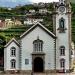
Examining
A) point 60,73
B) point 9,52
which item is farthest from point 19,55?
point 60,73

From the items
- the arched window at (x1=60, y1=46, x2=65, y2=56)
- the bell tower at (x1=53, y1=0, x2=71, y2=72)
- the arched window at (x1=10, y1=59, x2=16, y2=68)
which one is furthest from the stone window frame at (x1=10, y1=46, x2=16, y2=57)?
the arched window at (x1=60, y1=46, x2=65, y2=56)

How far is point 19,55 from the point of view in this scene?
61781mm

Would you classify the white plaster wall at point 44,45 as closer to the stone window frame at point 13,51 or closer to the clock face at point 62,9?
the stone window frame at point 13,51

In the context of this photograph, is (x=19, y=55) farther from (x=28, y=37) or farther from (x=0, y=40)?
(x=0, y=40)

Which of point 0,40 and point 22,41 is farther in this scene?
point 0,40

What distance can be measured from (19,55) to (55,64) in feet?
14.4

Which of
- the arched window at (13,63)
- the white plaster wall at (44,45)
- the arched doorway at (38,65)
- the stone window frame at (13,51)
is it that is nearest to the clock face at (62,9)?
the white plaster wall at (44,45)

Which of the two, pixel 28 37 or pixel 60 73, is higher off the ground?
pixel 28 37

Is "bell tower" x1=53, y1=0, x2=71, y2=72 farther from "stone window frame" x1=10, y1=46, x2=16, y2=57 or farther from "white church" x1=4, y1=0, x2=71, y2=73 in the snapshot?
"stone window frame" x1=10, y1=46, x2=16, y2=57

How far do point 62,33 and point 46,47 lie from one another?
2.53m

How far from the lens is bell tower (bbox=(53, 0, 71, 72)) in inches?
2418

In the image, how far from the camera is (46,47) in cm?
6138

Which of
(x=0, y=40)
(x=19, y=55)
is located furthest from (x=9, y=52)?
(x=0, y=40)

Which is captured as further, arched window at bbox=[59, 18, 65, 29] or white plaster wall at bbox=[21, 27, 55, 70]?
arched window at bbox=[59, 18, 65, 29]
